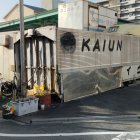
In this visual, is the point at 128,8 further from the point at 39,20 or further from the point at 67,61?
the point at 67,61

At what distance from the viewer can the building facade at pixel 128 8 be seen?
101438mm

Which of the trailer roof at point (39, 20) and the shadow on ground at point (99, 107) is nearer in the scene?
the shadow on ground at point (99, 107)

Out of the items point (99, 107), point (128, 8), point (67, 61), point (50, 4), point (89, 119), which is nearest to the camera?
point (89, 119)

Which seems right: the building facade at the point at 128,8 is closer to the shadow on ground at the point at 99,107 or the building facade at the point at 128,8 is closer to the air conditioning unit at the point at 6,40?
the shadow on ground at the point at 99,107

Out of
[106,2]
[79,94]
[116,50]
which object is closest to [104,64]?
[116,50]

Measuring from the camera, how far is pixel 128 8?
103375 mm

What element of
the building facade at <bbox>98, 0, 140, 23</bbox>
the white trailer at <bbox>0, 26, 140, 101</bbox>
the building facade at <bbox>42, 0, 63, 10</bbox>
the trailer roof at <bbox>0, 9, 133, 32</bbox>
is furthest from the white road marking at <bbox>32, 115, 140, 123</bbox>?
the building facade at <bbox>98, 0, 140, 23</bbox>

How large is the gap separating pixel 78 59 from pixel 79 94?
1453 millimetres

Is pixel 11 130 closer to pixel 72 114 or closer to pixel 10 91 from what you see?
pixel 72 114

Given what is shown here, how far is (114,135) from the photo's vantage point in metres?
6.97

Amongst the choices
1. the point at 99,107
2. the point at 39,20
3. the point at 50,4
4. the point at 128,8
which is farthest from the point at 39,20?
the point at 128,8

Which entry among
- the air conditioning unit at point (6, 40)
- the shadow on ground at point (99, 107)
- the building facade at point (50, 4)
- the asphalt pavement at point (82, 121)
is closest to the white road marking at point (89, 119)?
the asphalt pavement at point (82, 121)

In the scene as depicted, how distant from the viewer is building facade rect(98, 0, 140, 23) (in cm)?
10144

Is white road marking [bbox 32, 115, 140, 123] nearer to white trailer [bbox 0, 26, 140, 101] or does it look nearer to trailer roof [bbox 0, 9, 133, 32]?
white trailer [bbox 0, 26, 140, 101]
